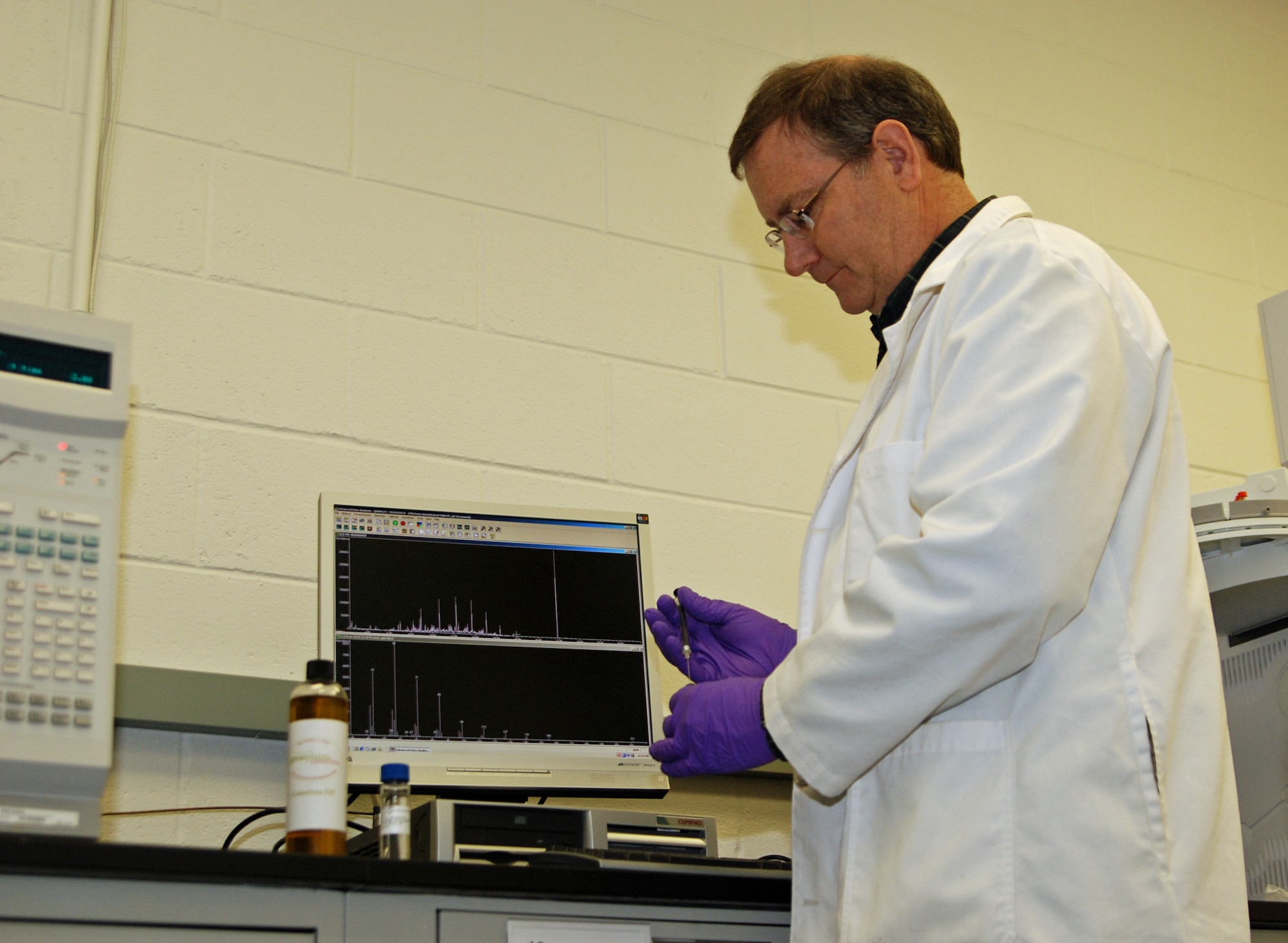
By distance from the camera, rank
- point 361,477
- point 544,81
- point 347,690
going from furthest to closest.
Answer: point 544,81 < point 361,477 < point 347,690

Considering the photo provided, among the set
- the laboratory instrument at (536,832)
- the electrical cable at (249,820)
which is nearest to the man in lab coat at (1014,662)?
the laboratory instrument at (536,832)

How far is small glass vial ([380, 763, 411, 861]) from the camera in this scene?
1.34 metres

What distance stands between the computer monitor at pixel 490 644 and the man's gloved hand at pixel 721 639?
0.09 meters

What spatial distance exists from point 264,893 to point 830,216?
3.51 ft

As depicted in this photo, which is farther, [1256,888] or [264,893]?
[1256,888]

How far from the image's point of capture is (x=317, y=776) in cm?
132

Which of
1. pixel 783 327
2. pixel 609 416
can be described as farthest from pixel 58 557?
pixel 783 327

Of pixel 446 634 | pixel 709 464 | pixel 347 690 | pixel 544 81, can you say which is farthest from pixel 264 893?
pixel 544 81

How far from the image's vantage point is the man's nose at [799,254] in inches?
70.9

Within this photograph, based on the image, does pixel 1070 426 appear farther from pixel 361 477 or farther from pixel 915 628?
pixel 361 477

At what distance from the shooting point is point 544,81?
7.75 feet

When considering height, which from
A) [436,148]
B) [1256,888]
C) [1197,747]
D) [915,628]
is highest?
[436,148]

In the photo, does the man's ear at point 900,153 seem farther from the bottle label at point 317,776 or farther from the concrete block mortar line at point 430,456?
the bottle label at point 317,776

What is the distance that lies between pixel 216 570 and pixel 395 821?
0.63 meters
